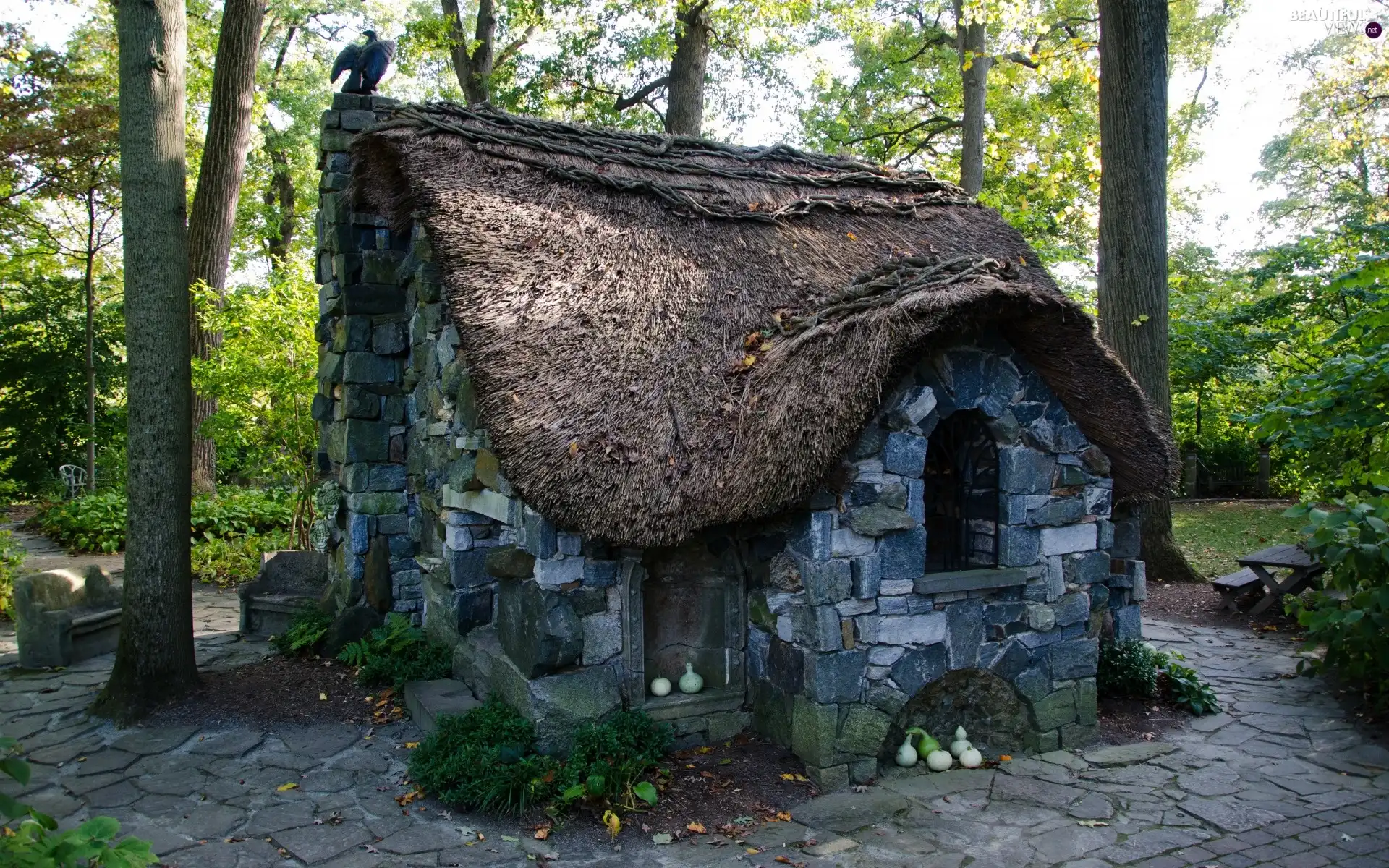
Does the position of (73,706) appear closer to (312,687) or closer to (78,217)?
(312,687)

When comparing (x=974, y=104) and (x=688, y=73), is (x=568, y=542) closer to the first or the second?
(x=688, y=73)

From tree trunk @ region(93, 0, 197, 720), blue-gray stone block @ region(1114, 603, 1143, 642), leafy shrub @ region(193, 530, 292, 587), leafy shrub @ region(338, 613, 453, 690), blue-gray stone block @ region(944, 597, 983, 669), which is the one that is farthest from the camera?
leafy shrub @ region(193, 530, 292, 587)

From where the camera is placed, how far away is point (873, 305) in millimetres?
5203

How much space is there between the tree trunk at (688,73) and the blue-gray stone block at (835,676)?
410 inches

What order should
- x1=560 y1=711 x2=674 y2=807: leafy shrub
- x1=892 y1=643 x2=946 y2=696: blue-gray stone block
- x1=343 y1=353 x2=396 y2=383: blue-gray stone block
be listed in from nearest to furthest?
x1=560 y1=711 x2=674 y2=807: leafy shrub, x1=892 y1=643 x2=946 y2=696: blue-gray stone block, x1=343 y1=353 x2=396 y2=383: blue-gray stone block

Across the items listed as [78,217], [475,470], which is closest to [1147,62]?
[475,470]

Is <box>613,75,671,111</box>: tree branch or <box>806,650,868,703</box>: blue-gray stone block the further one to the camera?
<box>613,75,671,111</box>: tree branch

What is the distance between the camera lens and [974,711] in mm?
5582

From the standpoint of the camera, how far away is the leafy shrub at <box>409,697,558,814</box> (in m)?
4.65

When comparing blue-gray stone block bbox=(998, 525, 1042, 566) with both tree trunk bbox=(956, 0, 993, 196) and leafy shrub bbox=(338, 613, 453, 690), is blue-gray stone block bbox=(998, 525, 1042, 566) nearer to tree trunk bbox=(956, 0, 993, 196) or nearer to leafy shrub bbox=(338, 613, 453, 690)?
leafy shrub bbox=(338, 613, 453, 690)

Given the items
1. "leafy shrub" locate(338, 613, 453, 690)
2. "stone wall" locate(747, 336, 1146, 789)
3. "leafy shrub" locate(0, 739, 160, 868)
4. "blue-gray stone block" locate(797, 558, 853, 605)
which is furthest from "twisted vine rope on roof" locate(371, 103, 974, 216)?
"leafy shrub" locate(0, 739, 160, 868)

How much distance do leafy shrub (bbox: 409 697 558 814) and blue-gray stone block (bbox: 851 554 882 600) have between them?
1902 millimetres

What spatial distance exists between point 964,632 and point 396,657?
4.09 metres

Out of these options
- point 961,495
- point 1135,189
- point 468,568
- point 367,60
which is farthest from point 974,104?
point 468,568
